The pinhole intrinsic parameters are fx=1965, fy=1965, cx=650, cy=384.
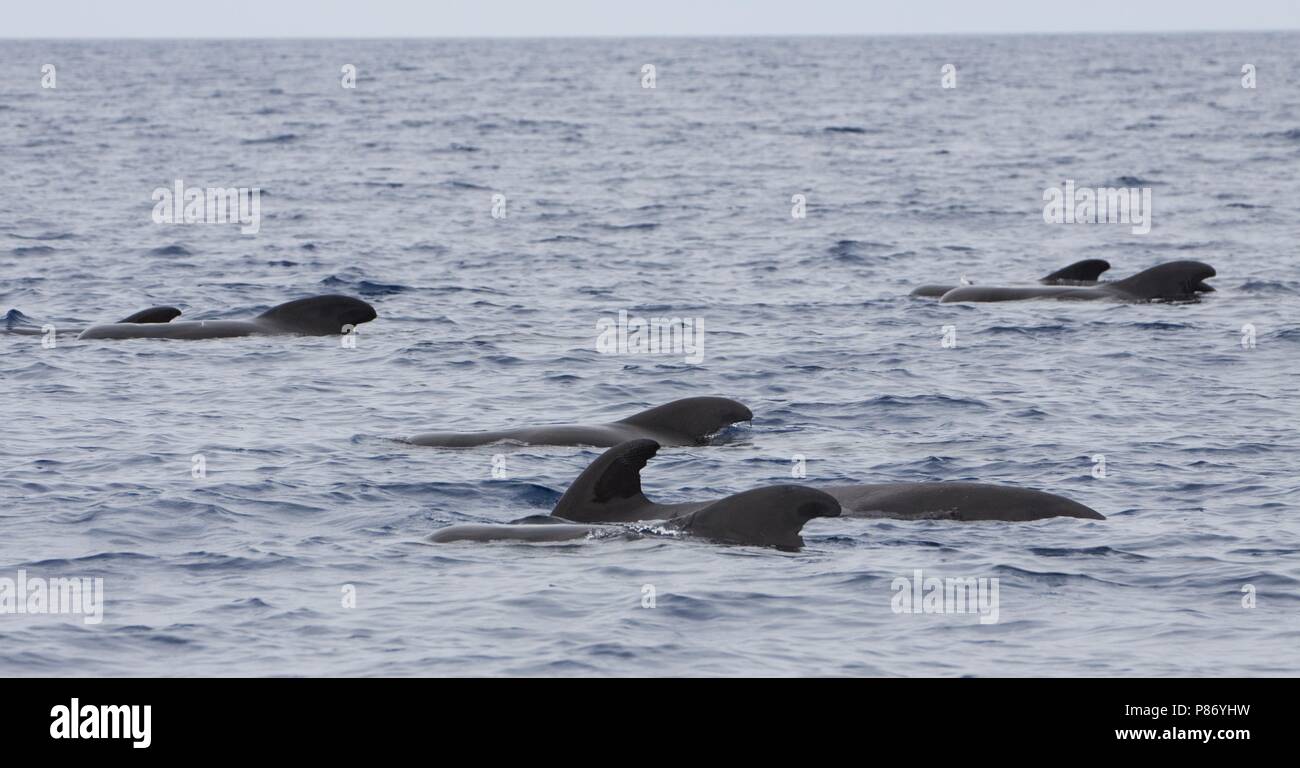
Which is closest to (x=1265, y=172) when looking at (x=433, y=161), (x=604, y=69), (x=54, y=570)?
(x=433, y=161)

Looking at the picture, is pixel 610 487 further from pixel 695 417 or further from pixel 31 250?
pixel 31 250

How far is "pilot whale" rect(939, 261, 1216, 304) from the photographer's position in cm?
2830

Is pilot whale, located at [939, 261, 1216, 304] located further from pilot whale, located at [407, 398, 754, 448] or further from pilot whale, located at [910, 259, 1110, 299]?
pilot whale, located at [407, 398, 754, 448]

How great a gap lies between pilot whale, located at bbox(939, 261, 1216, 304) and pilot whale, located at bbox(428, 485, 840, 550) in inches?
572

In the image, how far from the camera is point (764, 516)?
1406cm

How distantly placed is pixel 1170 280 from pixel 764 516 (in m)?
16.0

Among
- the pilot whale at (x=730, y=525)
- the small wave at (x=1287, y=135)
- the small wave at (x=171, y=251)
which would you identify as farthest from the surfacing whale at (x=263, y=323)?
the small wave at (x=1287, y=135)

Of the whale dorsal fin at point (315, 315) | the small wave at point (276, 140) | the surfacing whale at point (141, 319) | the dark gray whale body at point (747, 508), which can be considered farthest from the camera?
the small wave at point (276, 140)

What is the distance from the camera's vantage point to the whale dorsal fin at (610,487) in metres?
14.6

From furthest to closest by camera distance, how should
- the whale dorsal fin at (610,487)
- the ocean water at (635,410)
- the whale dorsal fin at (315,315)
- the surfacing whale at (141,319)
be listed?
1. the whale dorsal fin at (315,315)
2. the surfacing whale at (141,319)
3. the whale dorsal fin at (610,487)
4. the ocean water at (635,410)

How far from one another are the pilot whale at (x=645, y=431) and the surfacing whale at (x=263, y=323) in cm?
701

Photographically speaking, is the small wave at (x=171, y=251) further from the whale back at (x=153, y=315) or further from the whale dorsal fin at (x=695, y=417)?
the whale dorsal fin at (x=695, y=417)

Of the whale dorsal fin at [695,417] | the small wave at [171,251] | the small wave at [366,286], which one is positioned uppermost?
the small wave at [171,251]

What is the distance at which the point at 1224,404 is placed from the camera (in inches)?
810
